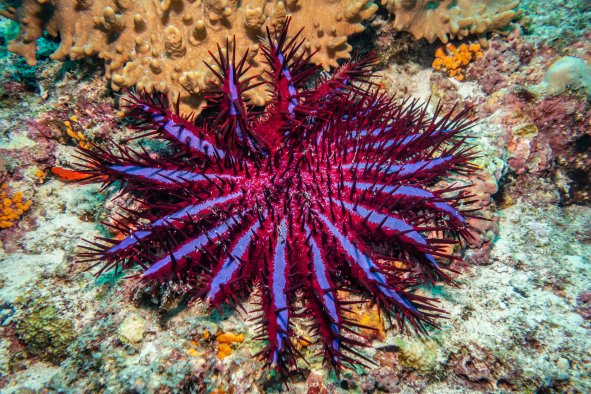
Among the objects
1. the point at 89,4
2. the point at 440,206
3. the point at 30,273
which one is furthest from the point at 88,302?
the point at 440,206

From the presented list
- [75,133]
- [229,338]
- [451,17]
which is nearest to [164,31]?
[75,133]

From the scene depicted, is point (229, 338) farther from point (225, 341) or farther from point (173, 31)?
point (173, 31)

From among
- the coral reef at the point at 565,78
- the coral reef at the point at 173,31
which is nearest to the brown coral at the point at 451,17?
the coral reef at the point at 173,31

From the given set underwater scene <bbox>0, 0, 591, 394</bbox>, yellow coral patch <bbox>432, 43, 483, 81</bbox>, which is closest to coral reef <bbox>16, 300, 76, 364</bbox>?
underwater scene <bbox>0, 0, 591, 394</bbox>

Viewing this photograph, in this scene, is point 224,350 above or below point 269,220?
below

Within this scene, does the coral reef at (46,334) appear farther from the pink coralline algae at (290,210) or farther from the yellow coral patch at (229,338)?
the yellow coral patch at (229,338)

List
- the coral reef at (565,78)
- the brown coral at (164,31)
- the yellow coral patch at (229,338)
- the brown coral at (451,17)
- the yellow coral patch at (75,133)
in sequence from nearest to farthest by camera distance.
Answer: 1. the yellow coral patch at (229,338)
2. the brown coral at (164,31)
3. the yellow coral patch at (75,133)
4. the brown coral at (451,17)
5. the coral reef at (565,78)

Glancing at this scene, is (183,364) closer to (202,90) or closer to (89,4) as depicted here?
(202,90)
